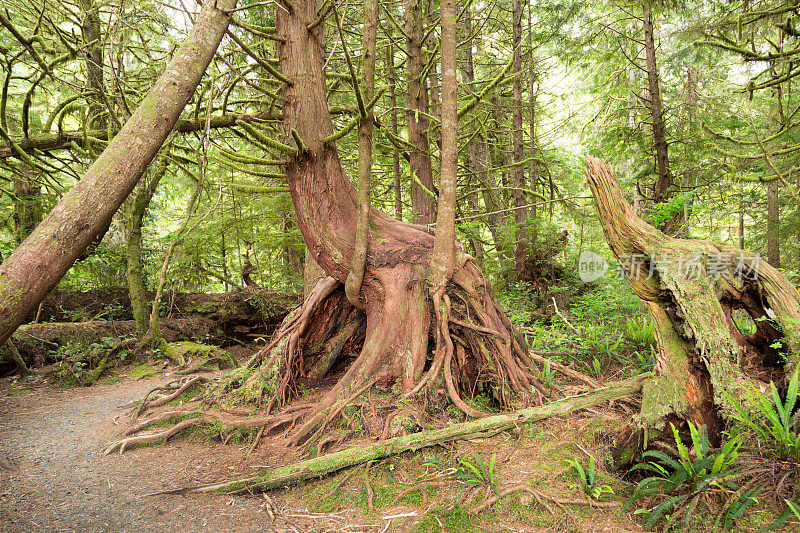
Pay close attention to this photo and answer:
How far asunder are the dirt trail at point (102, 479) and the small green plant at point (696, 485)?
6.74 ft

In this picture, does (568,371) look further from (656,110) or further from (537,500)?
(656,110)

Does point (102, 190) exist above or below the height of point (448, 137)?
below

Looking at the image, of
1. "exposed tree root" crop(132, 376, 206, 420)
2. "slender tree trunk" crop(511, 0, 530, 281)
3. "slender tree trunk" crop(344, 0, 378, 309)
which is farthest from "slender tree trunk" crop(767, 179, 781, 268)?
"exposed tree root" crop(132, 376, 206, 420)

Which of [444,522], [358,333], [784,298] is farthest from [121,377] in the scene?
[784,298]

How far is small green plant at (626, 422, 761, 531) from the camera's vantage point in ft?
8.70

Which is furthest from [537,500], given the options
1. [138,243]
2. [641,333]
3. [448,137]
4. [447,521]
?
[138,243]

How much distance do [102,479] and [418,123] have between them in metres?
6.24

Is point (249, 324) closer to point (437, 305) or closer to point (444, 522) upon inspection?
point (437, 305)

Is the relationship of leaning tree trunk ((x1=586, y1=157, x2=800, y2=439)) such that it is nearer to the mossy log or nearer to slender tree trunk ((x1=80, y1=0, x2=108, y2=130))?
slender tree trunk ((x1=80, y1=0, x2=108, y2=130))

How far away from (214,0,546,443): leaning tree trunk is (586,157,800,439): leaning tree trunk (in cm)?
145

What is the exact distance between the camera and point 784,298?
11.5 feet

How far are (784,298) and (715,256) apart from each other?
627 mm

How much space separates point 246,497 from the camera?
3.46 metres

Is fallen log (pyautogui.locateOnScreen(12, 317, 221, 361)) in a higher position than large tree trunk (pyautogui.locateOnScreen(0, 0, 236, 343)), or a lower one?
lower
